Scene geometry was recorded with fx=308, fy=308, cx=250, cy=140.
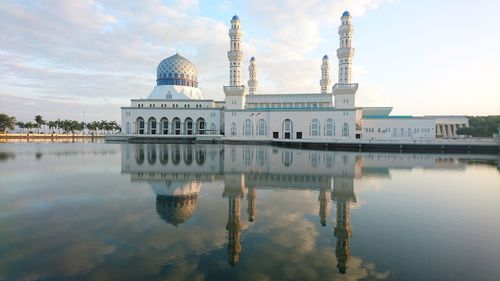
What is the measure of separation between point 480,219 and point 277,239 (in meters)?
6.66

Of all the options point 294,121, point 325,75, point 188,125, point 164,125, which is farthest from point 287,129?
point 164,125

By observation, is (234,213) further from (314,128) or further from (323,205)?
(314,128)

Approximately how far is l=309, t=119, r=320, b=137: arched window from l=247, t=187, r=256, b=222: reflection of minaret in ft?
139

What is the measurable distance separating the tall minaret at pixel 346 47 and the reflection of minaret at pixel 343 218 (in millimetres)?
38755

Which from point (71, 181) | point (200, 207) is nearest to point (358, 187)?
point (200, 207)

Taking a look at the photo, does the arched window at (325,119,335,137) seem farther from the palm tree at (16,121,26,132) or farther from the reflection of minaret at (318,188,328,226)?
the palm tree at (16,121,26,132)

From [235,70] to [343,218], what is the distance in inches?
2000

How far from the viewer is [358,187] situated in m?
14.0

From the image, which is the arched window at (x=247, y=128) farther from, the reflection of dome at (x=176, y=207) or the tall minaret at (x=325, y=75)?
the reflection of dome at (x=176, y=207)

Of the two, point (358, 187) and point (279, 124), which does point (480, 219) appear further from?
point (279, 124)

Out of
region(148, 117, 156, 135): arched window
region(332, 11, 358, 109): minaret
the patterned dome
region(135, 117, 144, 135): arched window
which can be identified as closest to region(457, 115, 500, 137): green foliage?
region(332, 11, 358, 109): minaret

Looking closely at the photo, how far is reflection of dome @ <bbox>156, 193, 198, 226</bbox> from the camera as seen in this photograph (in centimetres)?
875

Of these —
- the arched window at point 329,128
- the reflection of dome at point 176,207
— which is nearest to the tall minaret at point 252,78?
the arched window at point 329,128

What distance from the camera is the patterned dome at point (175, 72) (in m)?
68.2
